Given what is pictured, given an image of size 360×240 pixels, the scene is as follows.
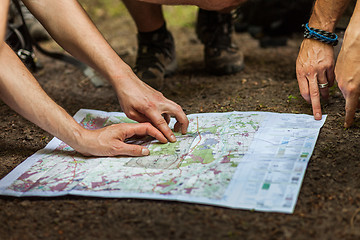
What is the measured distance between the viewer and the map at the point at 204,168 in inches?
39.1

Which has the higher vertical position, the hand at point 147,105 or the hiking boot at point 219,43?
the hand at point 147,105

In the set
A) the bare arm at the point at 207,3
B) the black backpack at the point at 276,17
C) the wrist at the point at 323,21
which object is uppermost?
the bare arm at the point at 207,3

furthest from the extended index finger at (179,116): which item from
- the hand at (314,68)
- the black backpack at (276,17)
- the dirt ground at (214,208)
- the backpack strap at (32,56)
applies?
the black backpack at (276,17)

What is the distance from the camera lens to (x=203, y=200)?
976 mm

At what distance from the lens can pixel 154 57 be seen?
5.86 feet

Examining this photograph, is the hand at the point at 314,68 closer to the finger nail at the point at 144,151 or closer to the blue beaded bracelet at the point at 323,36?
the blue beaded bracelet at the point at 323,36

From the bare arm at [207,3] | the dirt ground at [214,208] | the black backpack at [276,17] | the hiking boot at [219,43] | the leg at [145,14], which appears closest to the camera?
the dirt ground at [214,208]

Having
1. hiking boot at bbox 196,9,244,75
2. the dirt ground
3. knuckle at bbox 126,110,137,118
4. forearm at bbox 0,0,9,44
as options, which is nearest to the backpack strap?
the dirt ground

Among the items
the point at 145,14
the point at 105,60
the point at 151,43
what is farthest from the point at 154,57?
the point at 105,60

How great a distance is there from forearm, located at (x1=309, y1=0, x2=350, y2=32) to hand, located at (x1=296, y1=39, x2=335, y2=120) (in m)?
0.06

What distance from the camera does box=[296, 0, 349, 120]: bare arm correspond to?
4.22 feet

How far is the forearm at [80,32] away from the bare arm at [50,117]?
0.17 metres

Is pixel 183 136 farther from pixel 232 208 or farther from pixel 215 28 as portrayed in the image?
pixel 215 28

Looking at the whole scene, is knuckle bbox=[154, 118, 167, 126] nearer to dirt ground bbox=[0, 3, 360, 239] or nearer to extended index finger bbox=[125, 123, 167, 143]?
extended index finger bbox=[125, 123, 167, 143]
